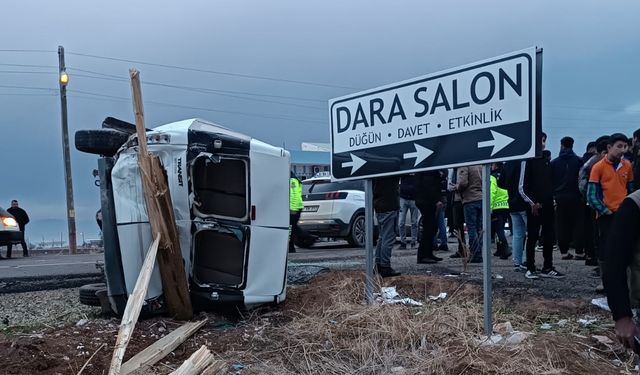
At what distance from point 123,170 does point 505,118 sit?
308 cm

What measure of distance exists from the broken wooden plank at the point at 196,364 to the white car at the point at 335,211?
10.1m

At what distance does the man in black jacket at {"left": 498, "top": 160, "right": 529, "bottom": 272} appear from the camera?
8008 millimetres

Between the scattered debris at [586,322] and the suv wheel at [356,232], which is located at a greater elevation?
the scattered debris at [586,322]

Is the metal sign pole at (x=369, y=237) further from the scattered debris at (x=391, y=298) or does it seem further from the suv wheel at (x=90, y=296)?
the suv wheel at (x=90, y=296)

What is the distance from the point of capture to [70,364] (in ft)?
12.2

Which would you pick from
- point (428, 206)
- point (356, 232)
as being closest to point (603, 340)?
point (428, 206)

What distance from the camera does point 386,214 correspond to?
7.20m

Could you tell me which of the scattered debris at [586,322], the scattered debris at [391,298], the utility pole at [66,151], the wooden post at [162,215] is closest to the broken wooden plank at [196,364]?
the wooden post at [162,215]

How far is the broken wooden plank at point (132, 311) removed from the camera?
10.6 feet

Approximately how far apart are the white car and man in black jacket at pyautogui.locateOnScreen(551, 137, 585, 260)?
16.7 feet

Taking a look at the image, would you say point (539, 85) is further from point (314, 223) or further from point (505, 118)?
point (314, 223)

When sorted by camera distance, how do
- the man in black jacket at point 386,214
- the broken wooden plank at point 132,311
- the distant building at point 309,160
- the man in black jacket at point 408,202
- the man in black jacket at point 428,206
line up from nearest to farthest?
1. the broken wooden plank at point 132,311
2. the man in black jacket at point 386,214
3. the man in black jacket at point 428,206
4. the man in black jacket at point 408,202
5. the distant building at point 309,160

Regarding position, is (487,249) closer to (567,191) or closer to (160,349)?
(160,349)

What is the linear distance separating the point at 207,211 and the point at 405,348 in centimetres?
237
